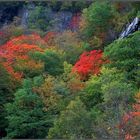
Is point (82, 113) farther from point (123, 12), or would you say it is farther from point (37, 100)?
point (123, 12)

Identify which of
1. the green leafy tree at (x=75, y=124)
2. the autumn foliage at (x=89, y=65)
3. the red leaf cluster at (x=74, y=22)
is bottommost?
the red leaf cluster at (x=74, y=22)

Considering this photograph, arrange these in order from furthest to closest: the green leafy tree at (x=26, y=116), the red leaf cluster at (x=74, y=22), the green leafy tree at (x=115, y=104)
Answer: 1. the red leaf cluster at (x=74, y=22)
2. the green leafy tree at (x=26, y=116)
3. the green leafy tree at (x=115, y=104)

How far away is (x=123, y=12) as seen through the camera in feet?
153

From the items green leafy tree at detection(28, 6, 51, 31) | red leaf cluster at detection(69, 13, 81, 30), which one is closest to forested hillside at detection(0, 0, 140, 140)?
red leaf cluster at detection(69, 13, 81, 30)

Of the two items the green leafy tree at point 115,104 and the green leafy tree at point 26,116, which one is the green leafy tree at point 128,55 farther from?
the green leafy tree at point 26,116

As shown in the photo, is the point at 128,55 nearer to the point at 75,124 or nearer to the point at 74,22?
the point at 75,124

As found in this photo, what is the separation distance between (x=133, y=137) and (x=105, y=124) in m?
2.18

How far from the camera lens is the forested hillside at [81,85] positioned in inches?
848

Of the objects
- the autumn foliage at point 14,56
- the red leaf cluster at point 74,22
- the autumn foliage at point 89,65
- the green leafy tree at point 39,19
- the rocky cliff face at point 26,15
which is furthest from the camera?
the green leafy tree at point 39,19

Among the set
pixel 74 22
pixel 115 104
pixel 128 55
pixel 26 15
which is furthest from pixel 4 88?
pixel 26 15

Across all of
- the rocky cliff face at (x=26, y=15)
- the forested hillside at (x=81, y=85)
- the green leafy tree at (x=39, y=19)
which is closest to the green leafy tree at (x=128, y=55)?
the forested hillside at (x=81, y=85)

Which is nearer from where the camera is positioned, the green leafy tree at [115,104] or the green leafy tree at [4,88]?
the green leafy tree at [115,104]

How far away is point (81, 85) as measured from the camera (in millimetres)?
31266

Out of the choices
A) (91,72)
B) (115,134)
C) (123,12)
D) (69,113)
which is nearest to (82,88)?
(91,72)
